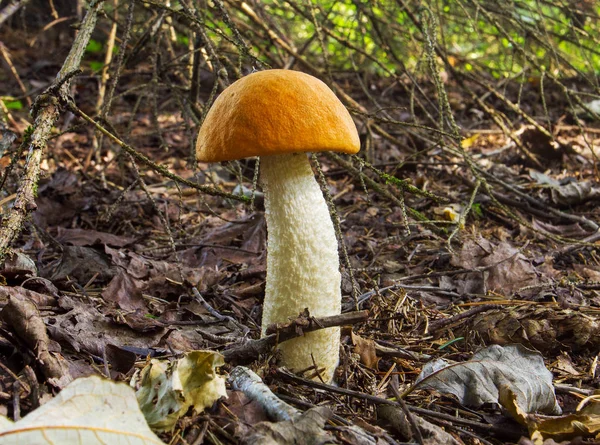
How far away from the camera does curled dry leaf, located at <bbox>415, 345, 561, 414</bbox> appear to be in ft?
7.37

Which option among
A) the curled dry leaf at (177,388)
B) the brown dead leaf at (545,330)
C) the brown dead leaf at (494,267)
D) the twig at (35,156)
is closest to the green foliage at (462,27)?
the brown dead leaf at (494,267)

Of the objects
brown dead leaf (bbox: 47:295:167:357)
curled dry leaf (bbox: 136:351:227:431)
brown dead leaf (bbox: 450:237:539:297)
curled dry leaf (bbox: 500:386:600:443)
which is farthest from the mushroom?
brown dead leaf (bbox: 450:237:539:297)

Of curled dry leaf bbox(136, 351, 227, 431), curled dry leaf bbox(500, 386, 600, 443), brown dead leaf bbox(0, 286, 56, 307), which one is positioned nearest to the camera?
curled dry leaf bbox(136, 351, 227, 431)

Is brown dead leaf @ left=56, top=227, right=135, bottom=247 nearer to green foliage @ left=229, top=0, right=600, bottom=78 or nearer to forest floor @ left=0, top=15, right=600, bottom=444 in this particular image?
forest floor @ left=0, top=15, right=600, bottom=444

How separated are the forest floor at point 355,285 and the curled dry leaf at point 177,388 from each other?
62 millimetres

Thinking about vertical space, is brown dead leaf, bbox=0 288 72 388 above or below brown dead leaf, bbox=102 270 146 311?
above

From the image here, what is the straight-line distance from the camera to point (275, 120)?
6.73ft

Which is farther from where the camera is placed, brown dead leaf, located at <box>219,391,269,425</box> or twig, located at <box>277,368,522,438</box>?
twig, located at <box>277,368,522,438</box>

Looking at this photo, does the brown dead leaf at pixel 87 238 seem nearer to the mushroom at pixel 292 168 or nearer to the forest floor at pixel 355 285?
the forest floor at pixel 355 285

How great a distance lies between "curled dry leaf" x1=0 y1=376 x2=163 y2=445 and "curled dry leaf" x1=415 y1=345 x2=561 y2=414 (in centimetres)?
139

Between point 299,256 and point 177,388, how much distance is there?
904mm

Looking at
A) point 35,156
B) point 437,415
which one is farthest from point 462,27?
point 35,156

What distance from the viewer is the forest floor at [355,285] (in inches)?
87.4

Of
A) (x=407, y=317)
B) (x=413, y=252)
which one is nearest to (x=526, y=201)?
(x=413, y=252)
